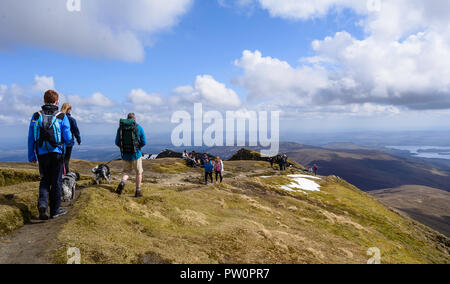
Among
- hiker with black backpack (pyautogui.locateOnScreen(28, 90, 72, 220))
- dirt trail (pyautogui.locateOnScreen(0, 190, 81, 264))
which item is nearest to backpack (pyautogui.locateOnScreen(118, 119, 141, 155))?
hiker with black backpack (pyautogui.locateOnScreen(28, 90, 72, 220))

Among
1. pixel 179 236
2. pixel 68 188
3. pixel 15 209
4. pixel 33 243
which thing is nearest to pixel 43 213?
pixel 15 209

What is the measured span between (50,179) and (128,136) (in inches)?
161

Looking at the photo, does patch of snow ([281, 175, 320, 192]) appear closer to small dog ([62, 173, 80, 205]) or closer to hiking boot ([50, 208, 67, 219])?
small dog ([62, 173, 80, 205])

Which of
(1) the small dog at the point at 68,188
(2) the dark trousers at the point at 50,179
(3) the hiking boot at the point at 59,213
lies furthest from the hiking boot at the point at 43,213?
(1) the small dog at the point at 68,188

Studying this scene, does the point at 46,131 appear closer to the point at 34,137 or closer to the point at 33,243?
the point at 34,137

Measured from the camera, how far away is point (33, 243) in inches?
292

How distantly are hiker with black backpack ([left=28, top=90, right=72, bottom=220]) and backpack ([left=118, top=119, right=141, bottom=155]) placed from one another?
3.07m

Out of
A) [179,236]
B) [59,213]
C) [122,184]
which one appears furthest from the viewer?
[122,184]

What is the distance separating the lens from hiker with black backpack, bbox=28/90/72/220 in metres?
8.78

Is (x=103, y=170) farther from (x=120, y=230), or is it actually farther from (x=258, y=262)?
(x=258, y=262)

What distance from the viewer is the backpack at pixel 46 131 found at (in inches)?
344

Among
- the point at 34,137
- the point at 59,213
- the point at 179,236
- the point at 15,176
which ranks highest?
the point at 34,137
